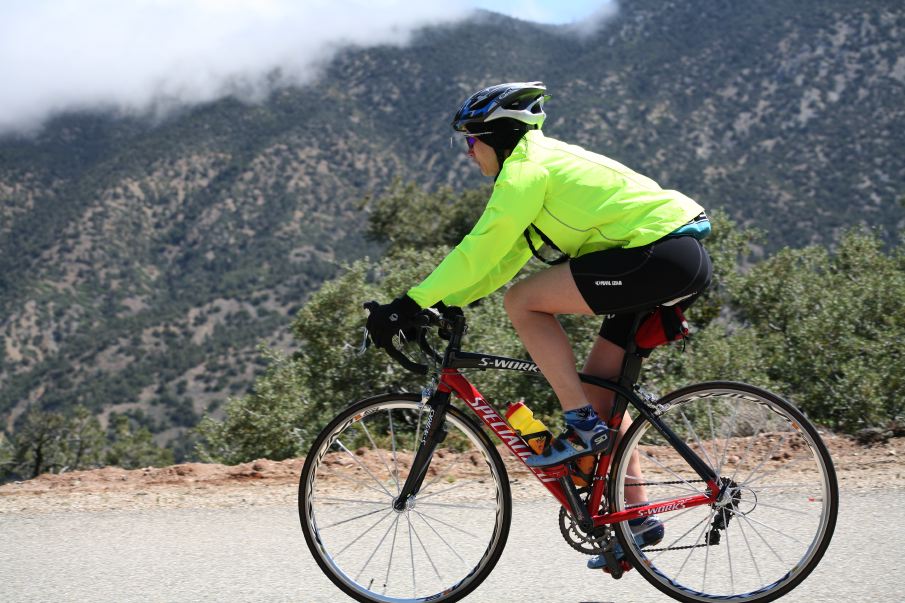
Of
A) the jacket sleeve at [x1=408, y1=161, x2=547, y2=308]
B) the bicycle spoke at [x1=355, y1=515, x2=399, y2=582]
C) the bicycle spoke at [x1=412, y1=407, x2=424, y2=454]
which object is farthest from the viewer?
the bicycle spoke at [x1=355, y1=515, x2=399, y2=582]

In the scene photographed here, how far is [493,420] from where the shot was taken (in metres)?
3.27

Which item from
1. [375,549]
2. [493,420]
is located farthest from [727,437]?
[375,549]

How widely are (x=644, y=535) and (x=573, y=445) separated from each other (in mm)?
482

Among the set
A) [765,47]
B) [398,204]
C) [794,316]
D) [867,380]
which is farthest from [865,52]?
[867,380]

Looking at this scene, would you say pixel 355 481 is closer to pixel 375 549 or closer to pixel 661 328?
pixel 375 549

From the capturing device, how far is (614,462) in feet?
10.5

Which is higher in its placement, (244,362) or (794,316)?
(794,316)

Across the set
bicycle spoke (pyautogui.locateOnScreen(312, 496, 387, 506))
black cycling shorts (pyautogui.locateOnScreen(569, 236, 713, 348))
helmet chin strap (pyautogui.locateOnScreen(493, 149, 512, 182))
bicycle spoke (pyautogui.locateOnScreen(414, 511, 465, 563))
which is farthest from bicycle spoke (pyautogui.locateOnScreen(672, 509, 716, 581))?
helmet chin strap (pyautogui.locateOnScreen(493, 149, 512, 182))

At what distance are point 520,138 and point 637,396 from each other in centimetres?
103

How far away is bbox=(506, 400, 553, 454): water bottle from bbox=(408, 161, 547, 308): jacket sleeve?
551 millimetres

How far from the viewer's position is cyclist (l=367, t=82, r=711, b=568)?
295cm

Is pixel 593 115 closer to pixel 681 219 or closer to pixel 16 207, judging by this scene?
pixel 16 207

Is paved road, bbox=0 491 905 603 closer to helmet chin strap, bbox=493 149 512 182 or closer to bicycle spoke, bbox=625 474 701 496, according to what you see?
bicycle spoke, bbox=625 474 701 496

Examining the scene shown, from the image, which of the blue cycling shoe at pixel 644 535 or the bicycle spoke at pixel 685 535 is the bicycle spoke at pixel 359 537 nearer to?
the blue cycling shoe at pixel 644 535
